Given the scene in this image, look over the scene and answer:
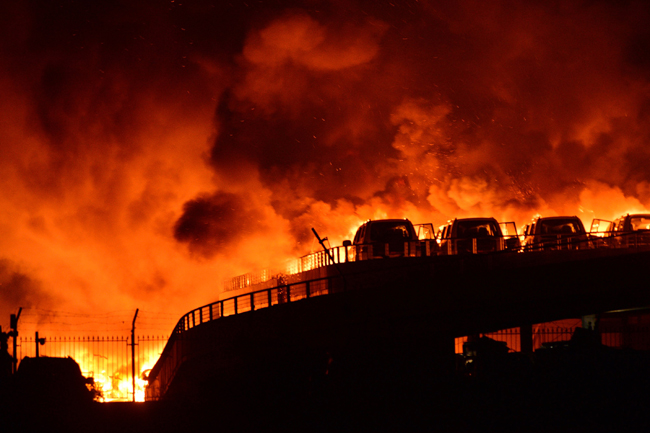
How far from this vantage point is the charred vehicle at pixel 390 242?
26.0 meters

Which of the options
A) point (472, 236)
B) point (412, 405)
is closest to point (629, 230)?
point (472, 236)

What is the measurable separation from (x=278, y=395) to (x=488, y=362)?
16.0 feet

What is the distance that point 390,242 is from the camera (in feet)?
83.4

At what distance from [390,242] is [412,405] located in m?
12.7

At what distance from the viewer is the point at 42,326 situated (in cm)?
4003

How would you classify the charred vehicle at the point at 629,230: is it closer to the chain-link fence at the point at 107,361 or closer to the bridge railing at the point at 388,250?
the bridge railing at the point at 388,250

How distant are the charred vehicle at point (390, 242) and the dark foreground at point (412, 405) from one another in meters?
10.1

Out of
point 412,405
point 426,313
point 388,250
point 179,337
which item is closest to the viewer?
point 412,405

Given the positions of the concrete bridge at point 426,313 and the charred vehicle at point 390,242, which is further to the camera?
the charred vehicle at point 390,242

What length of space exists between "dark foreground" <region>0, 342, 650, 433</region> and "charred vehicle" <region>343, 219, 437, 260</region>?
10.1 meters

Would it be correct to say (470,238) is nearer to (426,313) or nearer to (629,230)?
(629,230)

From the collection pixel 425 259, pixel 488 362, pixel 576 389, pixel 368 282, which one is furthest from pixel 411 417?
pixel 425 259

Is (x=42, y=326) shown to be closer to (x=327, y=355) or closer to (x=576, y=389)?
(x=327, y=355)

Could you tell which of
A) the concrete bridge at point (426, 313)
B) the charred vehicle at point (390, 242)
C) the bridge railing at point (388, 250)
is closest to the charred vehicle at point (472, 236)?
the bridge railing at point (388, 250)
